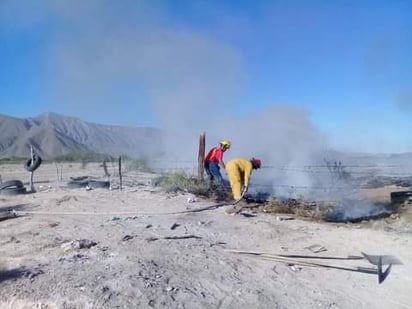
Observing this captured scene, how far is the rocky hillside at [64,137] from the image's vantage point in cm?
7850

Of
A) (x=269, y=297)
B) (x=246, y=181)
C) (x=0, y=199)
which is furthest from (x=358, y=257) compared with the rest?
(x=0, y=199)

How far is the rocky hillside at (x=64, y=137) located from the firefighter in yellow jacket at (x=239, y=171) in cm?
4694

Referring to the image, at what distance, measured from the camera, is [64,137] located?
290ft

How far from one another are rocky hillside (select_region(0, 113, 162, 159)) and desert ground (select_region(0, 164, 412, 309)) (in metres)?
48.5

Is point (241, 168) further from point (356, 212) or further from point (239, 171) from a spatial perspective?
point (356, 212)

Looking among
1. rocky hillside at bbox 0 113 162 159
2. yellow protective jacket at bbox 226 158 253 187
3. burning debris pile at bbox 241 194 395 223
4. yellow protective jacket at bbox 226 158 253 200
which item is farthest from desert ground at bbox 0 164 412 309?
rocky hillside at bbox 0 113 162 159

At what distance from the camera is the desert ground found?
17.9 ft

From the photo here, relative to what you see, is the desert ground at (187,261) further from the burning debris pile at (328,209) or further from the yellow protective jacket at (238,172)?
the yellow protective jacket at (238,172)

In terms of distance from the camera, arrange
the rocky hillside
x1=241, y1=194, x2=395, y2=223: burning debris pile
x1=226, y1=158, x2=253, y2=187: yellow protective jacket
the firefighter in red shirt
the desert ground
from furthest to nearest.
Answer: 1. the rocky hillside
2. the firefighter in red shirt
3. x1=226, y1=158, x2=253, y2=187: yellow protective jacket
4. x1=241, y1=194, x2=395, y2=223: burning debris pile
5. the desert ground

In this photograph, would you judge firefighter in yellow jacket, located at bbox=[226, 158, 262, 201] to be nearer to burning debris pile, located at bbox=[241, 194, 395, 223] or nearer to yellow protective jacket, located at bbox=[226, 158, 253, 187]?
yellow protective jacket, located at bbox=[226, 158, 253, 187]

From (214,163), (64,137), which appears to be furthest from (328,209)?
(64,137)

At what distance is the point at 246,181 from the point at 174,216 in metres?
1.89

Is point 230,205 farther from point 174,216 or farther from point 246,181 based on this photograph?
point 174,216

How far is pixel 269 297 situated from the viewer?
5.59 metres
